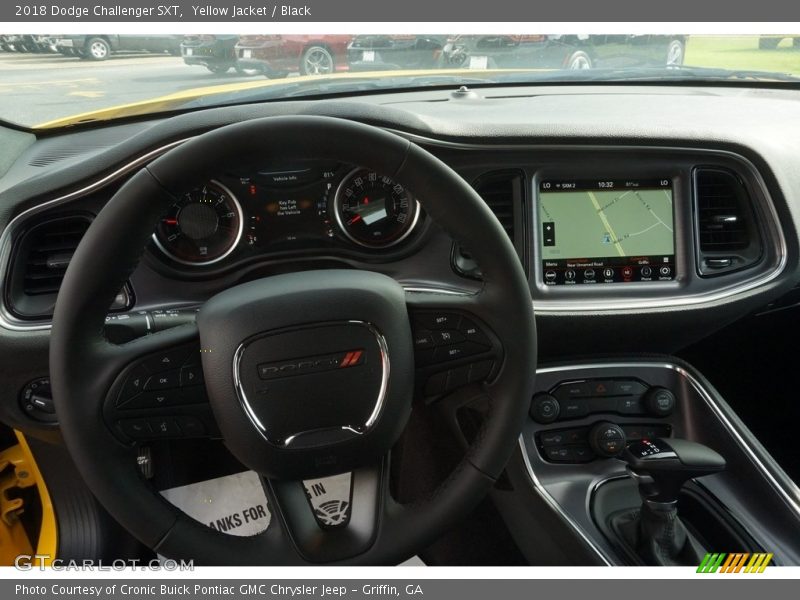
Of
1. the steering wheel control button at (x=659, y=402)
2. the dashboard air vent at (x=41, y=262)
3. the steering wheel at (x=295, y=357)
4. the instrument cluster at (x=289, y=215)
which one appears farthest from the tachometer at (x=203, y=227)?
the steering wheel control button at (x=659, y=402)

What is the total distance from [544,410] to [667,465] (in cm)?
37

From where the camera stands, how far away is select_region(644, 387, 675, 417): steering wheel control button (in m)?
1.87

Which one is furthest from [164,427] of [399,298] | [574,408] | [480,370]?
[574,408]

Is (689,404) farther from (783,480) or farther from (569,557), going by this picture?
(569,557)

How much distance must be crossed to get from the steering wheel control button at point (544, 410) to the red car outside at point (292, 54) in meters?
1.02

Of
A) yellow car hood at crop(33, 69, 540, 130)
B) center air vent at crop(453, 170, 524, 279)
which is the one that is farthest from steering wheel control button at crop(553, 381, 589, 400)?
yellow car hood at crop(33, 69, 540, 130)

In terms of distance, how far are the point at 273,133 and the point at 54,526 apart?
1.36 m

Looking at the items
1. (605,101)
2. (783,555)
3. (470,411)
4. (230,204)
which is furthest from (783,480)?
Result: (230,204)

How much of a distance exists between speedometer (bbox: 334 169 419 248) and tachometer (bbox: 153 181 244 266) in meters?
0.22

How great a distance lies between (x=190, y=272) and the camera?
1.54 m

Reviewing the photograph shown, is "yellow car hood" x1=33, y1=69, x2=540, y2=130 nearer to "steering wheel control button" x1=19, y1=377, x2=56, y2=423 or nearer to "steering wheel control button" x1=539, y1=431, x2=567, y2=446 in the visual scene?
"steering wheel control button" x1=19, y1=377, x2=56, y2=423

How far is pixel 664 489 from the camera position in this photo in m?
1.55

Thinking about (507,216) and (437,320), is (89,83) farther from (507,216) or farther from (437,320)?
(437,320)

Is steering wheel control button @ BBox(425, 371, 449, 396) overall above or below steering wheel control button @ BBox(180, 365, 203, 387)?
below
